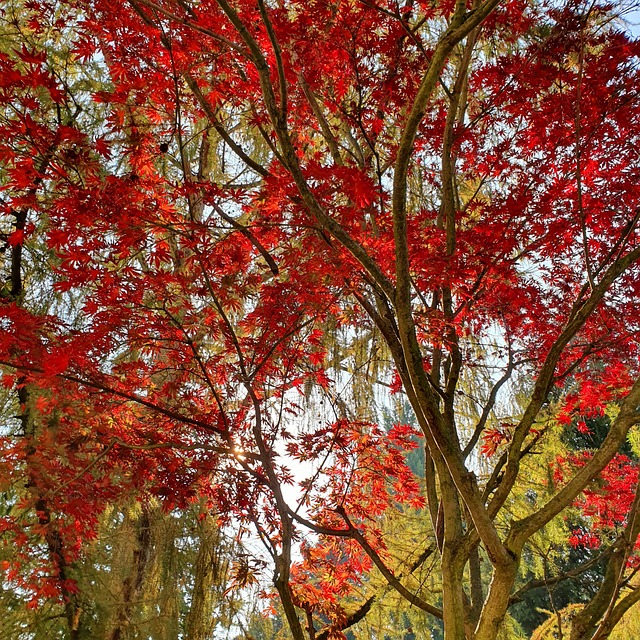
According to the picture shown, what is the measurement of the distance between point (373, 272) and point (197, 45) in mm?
1454

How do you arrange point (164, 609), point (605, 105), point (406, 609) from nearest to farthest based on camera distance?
point (605, 105) < point (164, 609) < point (406, 609)

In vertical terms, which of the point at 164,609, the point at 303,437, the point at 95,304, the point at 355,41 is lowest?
the point at 164,609

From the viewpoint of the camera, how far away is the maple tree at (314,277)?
2035 millimetres

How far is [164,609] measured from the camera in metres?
3.33

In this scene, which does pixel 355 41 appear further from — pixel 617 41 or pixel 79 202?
pixel 79 202

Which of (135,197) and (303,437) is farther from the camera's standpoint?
(303,437)

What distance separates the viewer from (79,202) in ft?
6.75

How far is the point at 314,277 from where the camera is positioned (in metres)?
2.37

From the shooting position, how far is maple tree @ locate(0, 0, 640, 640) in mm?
2035

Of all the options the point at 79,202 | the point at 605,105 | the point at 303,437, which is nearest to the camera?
the point at 79,202

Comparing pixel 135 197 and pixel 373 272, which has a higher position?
pixel 135 197

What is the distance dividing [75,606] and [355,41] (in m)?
3.20

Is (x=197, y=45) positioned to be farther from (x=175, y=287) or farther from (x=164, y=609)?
(x=164, y=609)

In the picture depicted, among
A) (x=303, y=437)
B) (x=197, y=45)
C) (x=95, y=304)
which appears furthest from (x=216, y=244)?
(x=303, y=437)
